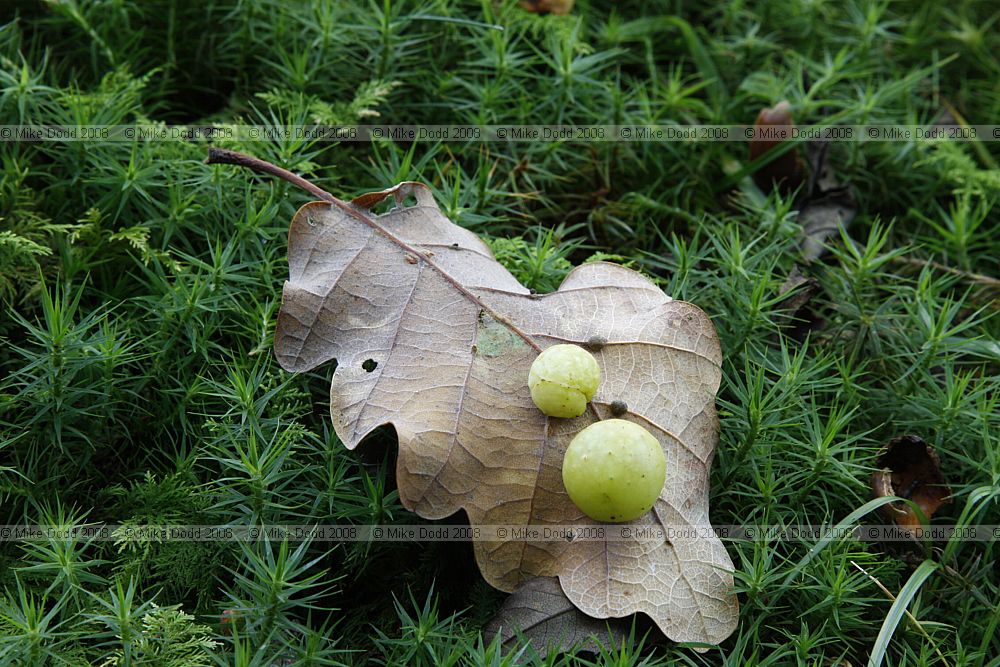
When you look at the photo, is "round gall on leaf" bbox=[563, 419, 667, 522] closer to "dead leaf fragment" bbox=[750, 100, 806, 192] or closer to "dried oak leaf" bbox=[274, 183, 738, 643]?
"dried oak leaf" bbox=[274, 183, 738, 643]

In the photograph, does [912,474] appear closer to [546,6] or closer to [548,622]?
[548,622]

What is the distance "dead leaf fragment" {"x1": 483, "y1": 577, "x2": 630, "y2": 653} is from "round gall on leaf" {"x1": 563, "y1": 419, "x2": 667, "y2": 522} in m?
0.27

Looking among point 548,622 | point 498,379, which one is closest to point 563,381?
point 498,379

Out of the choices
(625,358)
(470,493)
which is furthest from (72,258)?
(625,358)

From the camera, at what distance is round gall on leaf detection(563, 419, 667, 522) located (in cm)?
262

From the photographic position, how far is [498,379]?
2906 millimetres

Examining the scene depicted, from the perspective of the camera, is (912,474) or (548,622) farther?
(912,474)

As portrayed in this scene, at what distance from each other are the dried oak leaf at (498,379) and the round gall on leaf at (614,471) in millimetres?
106

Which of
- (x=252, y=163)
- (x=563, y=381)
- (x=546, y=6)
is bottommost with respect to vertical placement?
(x=563, y=381)

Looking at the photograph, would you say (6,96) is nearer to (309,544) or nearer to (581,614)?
(309,544)

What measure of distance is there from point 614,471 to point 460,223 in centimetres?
140

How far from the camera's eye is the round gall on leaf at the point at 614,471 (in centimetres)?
262

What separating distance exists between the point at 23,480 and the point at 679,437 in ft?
7.17

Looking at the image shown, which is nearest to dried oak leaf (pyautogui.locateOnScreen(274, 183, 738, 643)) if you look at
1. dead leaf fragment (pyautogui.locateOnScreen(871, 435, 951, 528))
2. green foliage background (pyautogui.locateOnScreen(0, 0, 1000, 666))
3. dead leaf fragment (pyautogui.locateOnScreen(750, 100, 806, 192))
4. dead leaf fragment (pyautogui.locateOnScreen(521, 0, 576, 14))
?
green foliage background (pyautogui.locateOnScreen(0, 0, 1000, 666))
